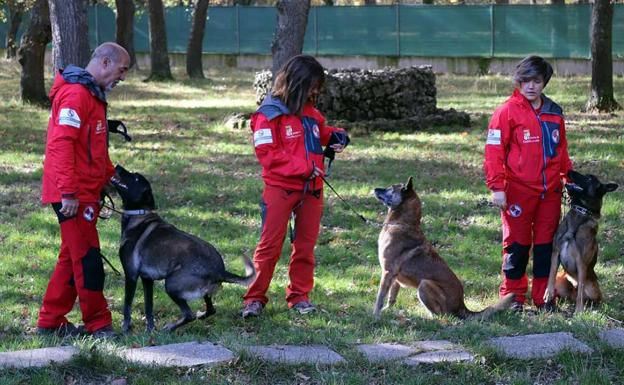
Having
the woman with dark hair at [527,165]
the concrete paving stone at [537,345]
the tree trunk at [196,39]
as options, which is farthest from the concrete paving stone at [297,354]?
the tree trunk at [196,39]

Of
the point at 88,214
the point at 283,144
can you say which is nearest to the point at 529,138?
the point at 283,144

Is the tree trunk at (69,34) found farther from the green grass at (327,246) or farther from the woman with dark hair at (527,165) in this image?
the woman with dark hair at (527,165)

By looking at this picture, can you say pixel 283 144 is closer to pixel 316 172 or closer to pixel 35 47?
pixel 316 172

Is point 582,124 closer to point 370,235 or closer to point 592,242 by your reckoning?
point 370,235

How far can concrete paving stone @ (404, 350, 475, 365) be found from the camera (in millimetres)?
5551

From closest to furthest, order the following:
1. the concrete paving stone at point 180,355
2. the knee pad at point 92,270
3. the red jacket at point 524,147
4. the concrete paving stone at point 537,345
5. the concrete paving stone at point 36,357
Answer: the concrete paving stone at point 36,357, the concrete paving stone at point 180,355, the concrete paving stone at point 537,345, the knee pad at point 92,270, the red jacket at point 524,147

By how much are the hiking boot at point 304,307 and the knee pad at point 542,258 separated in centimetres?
189

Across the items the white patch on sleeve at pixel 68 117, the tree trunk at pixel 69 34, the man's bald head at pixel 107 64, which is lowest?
the white patch on sleeve at pixel 68 117

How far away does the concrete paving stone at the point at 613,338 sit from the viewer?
5.83 meters

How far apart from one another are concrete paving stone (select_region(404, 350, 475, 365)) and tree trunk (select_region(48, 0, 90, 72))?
8.30m

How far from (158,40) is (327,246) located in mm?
20377

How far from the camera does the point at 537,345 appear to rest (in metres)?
5.82

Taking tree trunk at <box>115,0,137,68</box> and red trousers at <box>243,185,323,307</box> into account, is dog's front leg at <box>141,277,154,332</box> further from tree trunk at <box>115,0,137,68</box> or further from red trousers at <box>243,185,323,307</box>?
tree trunk at <box>115,0,137,68</box>

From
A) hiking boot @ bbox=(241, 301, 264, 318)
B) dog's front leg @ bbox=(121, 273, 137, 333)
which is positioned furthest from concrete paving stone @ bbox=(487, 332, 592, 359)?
dog's front leg @ bbox=(121, 273, 137, 333)
